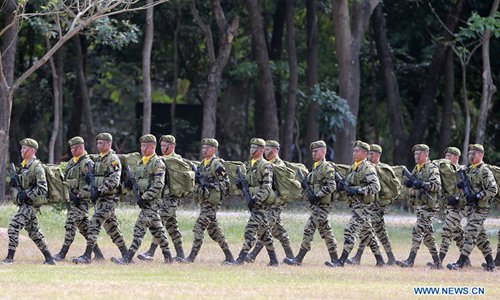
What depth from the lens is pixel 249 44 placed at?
4584 cm

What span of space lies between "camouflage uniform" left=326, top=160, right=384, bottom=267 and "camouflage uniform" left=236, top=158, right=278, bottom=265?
4.05ft

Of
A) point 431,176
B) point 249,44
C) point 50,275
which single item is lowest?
point 50,275

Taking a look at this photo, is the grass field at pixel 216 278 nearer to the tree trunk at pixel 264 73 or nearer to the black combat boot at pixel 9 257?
the black combat boot at pixel 9 257

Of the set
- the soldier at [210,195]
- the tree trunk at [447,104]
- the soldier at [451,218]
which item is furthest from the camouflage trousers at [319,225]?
the tree trunk at [447,104]

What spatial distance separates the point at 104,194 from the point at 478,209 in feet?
20.5

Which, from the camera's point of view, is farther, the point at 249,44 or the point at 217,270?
the point at 249,44

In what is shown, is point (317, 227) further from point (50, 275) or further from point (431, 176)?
point (50, 275)

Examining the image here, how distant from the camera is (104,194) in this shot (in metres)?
20.9

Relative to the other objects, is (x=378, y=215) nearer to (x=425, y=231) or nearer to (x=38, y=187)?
(x=425, y=231)

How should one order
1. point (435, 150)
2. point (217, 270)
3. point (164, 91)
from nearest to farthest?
point (217, 270)
point (435, 150)
point (164, 91)

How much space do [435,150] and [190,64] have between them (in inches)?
346

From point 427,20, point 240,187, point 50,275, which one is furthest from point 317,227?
point 427,20

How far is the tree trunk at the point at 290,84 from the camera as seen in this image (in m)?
37.3

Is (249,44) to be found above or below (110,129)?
above
